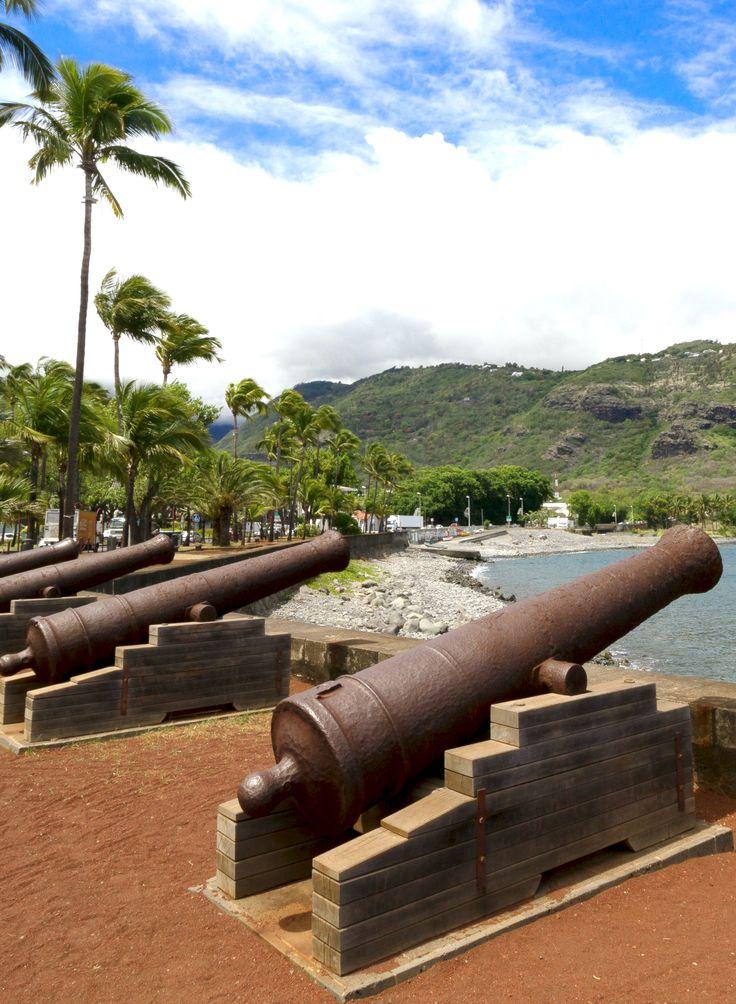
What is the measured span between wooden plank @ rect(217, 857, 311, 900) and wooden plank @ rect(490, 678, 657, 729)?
1214 millimetres

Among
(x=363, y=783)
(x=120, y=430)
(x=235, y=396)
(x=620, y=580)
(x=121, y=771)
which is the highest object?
(x=235, y=396)

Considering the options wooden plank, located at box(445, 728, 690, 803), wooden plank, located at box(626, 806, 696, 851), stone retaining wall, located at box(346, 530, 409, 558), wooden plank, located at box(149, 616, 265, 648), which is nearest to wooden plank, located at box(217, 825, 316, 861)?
wooden plank, located at box(445, 728, 690, 803)

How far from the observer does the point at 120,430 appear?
22.9m

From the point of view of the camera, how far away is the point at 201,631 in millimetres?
7000

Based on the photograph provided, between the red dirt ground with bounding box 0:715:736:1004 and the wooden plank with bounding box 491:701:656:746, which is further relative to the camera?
the wooden plank with bounding box 491:701:656:746

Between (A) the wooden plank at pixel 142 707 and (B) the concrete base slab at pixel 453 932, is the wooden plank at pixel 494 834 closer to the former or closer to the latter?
(B) the concrete base slab at pixel 453 932

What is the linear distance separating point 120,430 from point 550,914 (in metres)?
21.3

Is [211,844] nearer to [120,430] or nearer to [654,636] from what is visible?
[120,430]

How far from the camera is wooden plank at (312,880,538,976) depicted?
3014mm

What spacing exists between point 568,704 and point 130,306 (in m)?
23.3

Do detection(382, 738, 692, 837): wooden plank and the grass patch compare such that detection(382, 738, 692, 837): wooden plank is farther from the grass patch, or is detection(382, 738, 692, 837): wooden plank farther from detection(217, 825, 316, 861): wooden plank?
the grass patch

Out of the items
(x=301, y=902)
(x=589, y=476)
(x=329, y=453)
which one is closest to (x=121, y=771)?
(x=301, y=902)

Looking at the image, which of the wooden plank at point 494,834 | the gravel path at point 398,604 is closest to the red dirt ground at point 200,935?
the wooden plank at point 494,834

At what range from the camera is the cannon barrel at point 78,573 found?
8438mm
